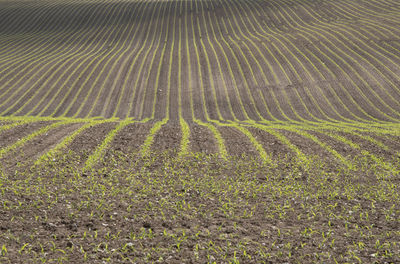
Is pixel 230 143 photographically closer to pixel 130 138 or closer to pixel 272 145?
pixel 272 145

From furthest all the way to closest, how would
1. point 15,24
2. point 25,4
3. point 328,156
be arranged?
point 25,4, point 15,24, point 328,156

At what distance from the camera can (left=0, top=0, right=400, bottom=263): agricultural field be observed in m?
7.62

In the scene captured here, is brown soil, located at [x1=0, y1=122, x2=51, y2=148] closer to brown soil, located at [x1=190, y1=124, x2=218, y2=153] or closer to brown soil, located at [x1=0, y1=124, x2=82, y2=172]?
brown soil, located at [x1=0, y1=124, x2=82, y2=172]

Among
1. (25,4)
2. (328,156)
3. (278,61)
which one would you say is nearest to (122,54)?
(278,61)

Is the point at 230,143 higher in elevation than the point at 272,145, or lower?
higher

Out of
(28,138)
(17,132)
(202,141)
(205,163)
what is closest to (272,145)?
(202,141)

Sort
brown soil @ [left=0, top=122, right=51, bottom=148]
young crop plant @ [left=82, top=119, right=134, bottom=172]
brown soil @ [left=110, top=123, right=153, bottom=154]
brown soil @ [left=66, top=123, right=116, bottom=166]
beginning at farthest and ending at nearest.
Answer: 1. brown soil @ [left=0, top=122, right=51, bottom=148]
2. brown soil @ [left=110, top=123, right=153, bottom=154]
3. brown soil @ [left=66, top=123, right=116, bottom=166]
4. young crop plant @ [left=82, top=119, right=134, bottom=172]

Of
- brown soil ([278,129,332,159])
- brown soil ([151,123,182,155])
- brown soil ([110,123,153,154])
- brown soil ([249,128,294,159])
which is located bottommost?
brown soil ([278,129,332,159])

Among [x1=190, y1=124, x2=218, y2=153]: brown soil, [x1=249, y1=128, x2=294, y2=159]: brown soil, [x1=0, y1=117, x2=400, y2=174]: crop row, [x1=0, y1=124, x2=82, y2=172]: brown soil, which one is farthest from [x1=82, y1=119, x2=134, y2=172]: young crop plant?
[x1=249, y1=128, x2=294, y2=159]: brown soil

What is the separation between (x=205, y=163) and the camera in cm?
1274

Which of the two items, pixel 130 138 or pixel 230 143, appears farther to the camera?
pixel 230 143

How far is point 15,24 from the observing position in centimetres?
6881

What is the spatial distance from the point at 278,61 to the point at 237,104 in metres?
13.8

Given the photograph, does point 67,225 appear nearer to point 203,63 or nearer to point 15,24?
point 203,63
